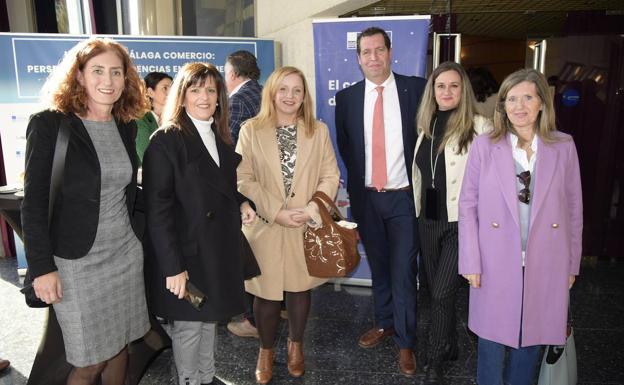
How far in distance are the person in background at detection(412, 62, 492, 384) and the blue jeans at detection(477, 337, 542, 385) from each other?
0.29m

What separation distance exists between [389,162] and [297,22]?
2.52 m

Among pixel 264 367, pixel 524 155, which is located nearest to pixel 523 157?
pixel 524 155

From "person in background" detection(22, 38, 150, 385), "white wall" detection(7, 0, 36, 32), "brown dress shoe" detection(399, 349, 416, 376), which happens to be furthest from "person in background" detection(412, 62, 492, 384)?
"white wall" detection(7, 0, 36, 32)

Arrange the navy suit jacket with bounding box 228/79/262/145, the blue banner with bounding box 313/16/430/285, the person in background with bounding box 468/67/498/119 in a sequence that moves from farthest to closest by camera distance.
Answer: the person in background with bounding box 468/67/498/119, the blue banner with bounding box 313/16/430/285, the navy suit jacket with bounding box 228/79/262/145

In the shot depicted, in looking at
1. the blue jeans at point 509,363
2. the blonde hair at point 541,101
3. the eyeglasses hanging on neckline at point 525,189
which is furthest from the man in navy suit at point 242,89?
the blue jeans at point 509,363

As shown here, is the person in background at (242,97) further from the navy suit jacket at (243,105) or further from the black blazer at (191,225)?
the black blazer at (191,225)

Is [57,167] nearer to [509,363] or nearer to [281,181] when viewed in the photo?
[281,181]

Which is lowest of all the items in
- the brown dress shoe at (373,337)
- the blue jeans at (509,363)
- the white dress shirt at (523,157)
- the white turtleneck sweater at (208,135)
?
the brown dress shoe at (373,337)

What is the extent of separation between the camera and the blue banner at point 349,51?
11.4 ft

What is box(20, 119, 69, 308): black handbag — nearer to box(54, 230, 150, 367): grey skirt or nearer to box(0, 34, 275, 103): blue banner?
box(54, 230, 150, 367): grey skirt

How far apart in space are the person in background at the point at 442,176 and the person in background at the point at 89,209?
1411 millimetres

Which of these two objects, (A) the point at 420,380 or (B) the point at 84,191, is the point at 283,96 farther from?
(A) the point at 420,380

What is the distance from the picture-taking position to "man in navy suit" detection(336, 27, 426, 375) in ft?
9.04

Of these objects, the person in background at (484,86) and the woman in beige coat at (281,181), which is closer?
the woman in beige coat at (281,181)
